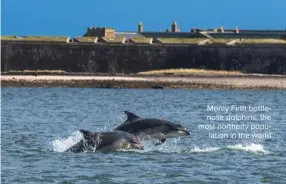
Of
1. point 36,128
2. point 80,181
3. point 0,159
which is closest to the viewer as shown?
point 80,181

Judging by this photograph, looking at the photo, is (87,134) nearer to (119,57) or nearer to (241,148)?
(241,148)

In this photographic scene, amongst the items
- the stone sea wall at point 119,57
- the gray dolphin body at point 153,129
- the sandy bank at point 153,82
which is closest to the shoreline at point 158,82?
the sandy bank at point 153,82

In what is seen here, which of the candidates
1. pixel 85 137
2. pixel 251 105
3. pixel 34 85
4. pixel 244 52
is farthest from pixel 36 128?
pixel 244 52

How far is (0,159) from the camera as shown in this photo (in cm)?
1969

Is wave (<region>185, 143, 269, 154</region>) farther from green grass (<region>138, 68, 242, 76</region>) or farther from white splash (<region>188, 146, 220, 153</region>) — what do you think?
green grass (<region>138, 68, 242, 76</region>)

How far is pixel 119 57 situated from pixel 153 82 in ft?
34.6

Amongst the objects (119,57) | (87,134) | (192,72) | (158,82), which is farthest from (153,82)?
(87,134)

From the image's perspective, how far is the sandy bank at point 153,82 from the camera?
218 ft

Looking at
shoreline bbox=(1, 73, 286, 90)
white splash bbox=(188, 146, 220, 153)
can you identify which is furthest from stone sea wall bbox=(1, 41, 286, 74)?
white splash bbox=(188, 146, 220, 153)

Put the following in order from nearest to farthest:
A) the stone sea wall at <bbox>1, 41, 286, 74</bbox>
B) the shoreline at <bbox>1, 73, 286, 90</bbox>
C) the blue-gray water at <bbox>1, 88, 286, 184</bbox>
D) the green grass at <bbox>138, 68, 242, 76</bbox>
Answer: the blue-gray water at <bbox>1, 88, 286, 184</bbox>, the shoreline at <bbox>1, 73, 286, 90</bbox>, the green grass at <bbox>138, 68, 242, 76</bbox>, the stone sea wall at <bbox>1, 41, 286, 74</bbox>

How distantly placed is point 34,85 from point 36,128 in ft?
127

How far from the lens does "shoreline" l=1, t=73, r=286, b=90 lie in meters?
66.5

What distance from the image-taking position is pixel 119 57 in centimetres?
7731

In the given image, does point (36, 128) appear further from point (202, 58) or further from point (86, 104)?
point (202, 58)
